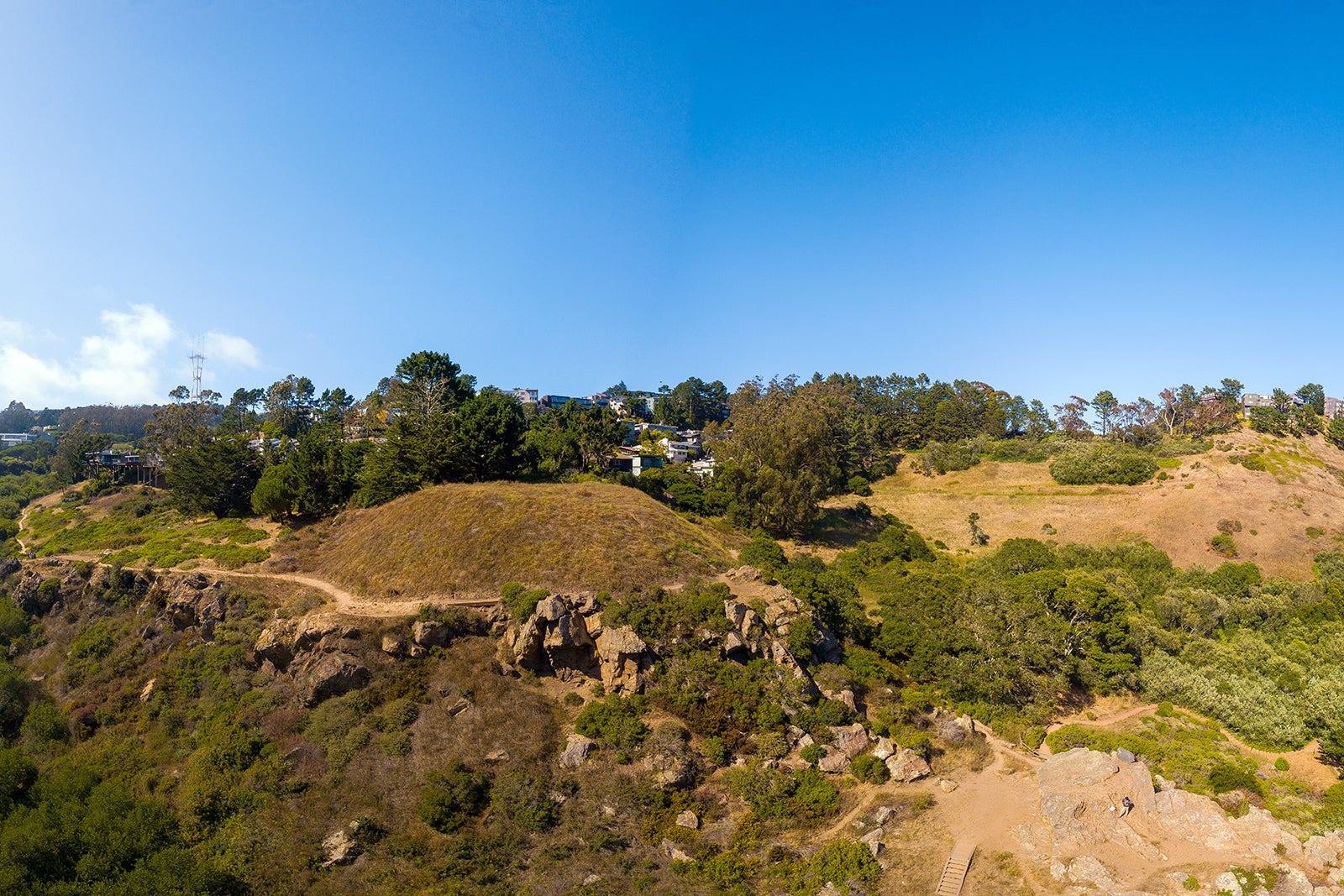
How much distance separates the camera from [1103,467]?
297ft

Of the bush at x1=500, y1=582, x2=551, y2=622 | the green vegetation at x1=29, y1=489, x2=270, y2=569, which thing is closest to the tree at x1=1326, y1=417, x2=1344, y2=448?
the bush at x1=500, y1=582, x2=551, y2=622

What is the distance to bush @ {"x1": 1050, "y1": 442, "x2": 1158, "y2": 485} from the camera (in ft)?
290

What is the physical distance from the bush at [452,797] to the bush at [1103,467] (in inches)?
3558

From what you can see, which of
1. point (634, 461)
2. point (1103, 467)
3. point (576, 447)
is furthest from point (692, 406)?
point (1103, 467)

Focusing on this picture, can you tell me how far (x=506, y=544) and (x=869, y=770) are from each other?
2926cm

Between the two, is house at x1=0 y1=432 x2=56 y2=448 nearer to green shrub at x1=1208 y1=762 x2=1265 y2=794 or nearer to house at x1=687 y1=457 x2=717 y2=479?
house at x1=687 y1=457 x2=717 y2=479

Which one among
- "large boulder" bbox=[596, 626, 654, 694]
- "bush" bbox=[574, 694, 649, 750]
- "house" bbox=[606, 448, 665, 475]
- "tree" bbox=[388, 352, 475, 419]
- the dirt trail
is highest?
"tree" bbox=[388, 352, 475, 419]

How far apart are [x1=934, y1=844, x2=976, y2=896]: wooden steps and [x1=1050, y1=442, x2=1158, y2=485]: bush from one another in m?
77.7

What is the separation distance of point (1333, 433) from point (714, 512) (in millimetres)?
116424

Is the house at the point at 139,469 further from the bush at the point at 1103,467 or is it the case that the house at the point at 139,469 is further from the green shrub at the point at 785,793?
the bush at the point at 1103,467

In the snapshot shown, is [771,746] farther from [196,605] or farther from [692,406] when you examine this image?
[692,406]

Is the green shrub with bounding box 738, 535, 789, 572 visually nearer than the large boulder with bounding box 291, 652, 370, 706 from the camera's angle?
No

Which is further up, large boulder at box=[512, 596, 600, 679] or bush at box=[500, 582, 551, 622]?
bush at box=[500, 582, 551, 622]

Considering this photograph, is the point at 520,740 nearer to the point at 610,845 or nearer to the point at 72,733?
the point at 610,845
